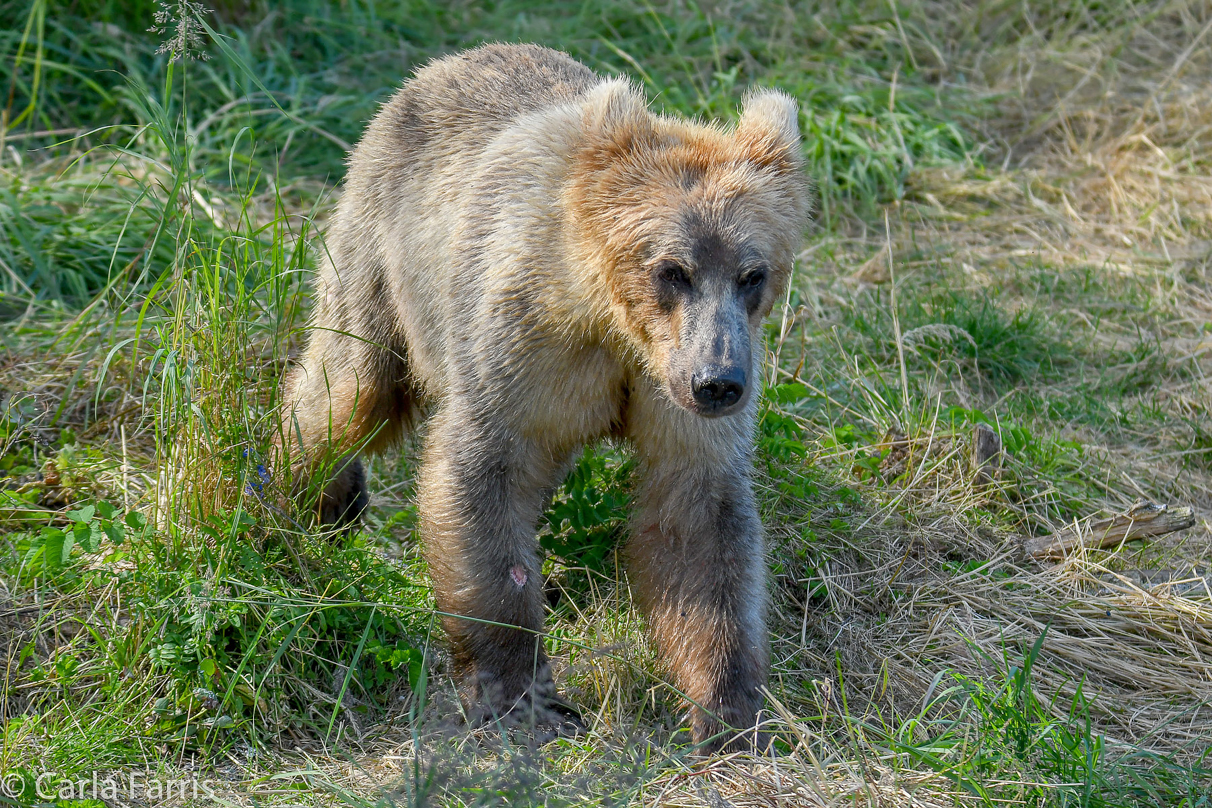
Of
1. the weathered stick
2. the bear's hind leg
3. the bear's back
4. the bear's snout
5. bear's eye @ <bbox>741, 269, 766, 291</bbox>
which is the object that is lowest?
the weathered stick

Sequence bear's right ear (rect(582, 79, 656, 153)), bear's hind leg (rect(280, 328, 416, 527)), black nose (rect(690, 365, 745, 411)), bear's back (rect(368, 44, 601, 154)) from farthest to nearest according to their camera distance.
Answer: bear's hind leg (rect(280, 328, 416, 527)) < bear's back (rect(368, 44, 601, 154)) < bear's right ear (rect(582, 79, 656, 153)) < black nose (rect(690, 365, 745, 411))

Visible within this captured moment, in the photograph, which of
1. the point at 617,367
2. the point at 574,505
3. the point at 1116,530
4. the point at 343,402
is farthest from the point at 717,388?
the point at 1116,530

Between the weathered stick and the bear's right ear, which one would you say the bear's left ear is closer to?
the bear's right ear

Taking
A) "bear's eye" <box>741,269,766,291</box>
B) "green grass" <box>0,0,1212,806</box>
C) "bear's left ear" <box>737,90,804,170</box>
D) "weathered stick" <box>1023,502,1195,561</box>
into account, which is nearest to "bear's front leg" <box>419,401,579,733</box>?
"green grass" <box>0,0,1212,806</box>

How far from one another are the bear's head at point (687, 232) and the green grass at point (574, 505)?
0.97 m

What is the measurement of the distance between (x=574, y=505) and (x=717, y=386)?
119 cm

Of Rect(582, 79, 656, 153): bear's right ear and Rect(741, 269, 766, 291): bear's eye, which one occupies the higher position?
Rect(582, 79, 656, 153): bear's right ear

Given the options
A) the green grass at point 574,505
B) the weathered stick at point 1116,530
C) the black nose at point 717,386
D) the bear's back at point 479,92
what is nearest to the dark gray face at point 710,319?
the black nose at point 717,386

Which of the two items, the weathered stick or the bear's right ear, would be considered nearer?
the bear's right ear

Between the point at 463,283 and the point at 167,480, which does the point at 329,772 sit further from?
the point at 463,283

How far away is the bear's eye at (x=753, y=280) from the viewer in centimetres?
344

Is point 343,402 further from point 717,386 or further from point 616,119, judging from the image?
point 717,386

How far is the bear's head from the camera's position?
3.35 m

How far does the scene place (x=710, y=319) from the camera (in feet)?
10.9
